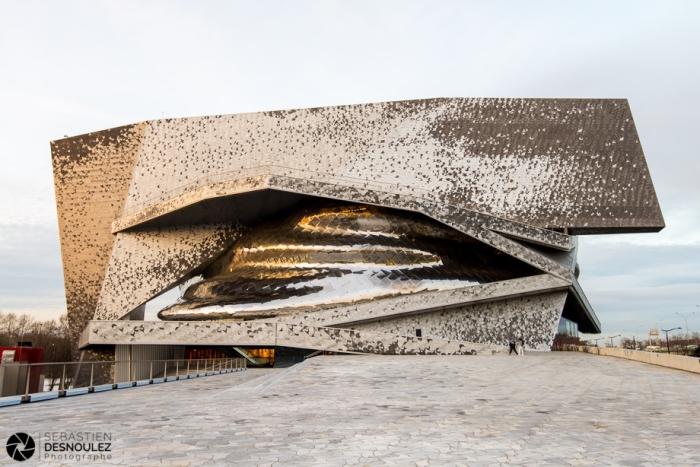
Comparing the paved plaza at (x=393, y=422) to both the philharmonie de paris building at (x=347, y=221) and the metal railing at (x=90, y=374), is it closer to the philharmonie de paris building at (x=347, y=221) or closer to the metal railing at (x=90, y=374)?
the metal railing at (x=90, y=374)

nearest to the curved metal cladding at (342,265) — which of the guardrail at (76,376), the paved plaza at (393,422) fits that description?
the guardrail at (76,376)

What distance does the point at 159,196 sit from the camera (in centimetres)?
2741

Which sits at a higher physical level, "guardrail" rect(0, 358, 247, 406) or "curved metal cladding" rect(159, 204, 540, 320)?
"curved metal cladding" rect(159, 204, 540, 320)

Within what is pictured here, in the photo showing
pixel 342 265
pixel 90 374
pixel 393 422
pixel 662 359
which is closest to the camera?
pixel 393 422

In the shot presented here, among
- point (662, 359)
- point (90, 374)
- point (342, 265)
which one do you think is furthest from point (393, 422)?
point (342, 265)

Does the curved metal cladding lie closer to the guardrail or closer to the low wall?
the low wall

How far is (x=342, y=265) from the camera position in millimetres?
23750

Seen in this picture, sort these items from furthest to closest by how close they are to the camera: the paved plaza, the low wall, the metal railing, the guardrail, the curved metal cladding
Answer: the curved metal cladding
the low wall
the metal railing
the guardrail
the paved plaza

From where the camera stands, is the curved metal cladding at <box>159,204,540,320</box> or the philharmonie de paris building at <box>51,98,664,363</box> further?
the curved metal cladding at <box>159,204,540,320</box>

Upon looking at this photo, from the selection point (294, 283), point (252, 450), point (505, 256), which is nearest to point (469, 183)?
point (505, 256)

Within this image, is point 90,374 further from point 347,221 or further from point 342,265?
point 347,221

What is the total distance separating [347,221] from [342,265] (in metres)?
2.30

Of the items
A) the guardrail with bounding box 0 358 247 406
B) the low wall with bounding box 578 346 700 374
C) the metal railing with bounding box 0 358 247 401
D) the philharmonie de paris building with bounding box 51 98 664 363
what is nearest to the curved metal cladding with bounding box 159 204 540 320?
the philharmonie de paris building with bounding box 51 98 664 363

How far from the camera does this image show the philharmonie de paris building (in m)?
22.0
